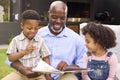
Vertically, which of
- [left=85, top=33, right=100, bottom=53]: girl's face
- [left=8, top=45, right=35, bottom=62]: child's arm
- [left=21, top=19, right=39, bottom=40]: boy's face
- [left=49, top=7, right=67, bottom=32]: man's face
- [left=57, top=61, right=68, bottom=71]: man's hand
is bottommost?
[left=57, top=61, right=68, bottom=71]: man's hand

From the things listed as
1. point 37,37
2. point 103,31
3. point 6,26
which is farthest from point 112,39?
point 6,26

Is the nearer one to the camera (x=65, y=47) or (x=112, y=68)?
(x=112, y=68)

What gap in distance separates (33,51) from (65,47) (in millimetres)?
386

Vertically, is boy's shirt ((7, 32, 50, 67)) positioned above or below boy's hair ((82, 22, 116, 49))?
below

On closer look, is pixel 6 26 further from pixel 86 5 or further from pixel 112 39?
pixel 112 39

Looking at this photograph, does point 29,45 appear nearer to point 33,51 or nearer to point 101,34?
point 33,51

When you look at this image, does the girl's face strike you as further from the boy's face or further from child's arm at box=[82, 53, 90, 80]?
the boy's face

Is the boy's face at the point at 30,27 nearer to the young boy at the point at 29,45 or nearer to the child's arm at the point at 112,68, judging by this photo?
the young boy at the point at 29,45

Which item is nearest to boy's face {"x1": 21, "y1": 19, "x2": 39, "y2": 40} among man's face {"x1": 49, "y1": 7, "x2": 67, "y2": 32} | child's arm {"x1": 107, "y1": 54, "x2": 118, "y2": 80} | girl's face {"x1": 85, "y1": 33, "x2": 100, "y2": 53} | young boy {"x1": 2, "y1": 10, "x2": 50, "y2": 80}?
young boy {"x1": 2, "y1": 10, "x2": 50, "y2": 80}

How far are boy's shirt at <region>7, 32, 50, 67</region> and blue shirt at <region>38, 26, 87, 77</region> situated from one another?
0.16m

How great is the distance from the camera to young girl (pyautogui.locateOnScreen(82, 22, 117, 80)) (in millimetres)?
3320

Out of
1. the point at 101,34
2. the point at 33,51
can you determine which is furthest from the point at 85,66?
the point at 33,51

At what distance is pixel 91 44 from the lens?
332 centimetres

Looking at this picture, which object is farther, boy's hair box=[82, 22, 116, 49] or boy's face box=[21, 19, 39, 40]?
boy's face box=[21, 19, 39, 40]
